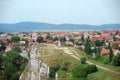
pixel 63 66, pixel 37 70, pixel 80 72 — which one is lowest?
pixel 37 70

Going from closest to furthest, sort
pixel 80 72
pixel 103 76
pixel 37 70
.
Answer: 1. pixel 103 76
2. pixel 80 72
3. pixel 37 70

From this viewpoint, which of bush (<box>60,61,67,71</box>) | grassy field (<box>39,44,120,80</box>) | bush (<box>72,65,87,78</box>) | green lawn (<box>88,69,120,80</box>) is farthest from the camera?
bush (<box>60,61,67,71</box>)

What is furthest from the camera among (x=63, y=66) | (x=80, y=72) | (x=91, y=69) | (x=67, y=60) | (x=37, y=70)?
(x=37, y=70)

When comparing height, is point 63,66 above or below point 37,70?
above

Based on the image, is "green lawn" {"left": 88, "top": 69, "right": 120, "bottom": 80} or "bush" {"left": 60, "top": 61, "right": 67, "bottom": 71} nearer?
"green lawn" {"left": 88, "top": 69, "right": 120, "bottom": 80}

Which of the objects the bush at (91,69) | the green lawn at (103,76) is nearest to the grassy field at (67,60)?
the green lawn at (103,76)

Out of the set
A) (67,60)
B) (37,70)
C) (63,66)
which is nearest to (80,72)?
(63,66)

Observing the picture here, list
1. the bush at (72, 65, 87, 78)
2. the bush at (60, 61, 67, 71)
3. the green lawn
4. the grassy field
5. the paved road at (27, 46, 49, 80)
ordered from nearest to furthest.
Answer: the green lawn → the grassy field → the bush at (72, 65, 87, 78) → the bush at (60, 61, 67, 71) → the paved road at (27, 46, 49, 80)

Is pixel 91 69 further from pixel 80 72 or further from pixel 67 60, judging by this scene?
pixel 67 60

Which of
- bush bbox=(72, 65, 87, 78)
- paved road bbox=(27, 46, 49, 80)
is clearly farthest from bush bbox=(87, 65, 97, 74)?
paved road bbox=(27, 46, 49, 80)

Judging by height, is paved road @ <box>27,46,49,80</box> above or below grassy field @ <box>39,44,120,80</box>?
below

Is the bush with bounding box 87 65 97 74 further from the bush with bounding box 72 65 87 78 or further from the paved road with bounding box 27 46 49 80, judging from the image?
the paved road with bounding box 27 46 49 80

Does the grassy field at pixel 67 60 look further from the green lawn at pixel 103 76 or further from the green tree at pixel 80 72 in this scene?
the green tree at pixel 80 72

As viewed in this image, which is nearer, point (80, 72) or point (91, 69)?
point (80, 72)
